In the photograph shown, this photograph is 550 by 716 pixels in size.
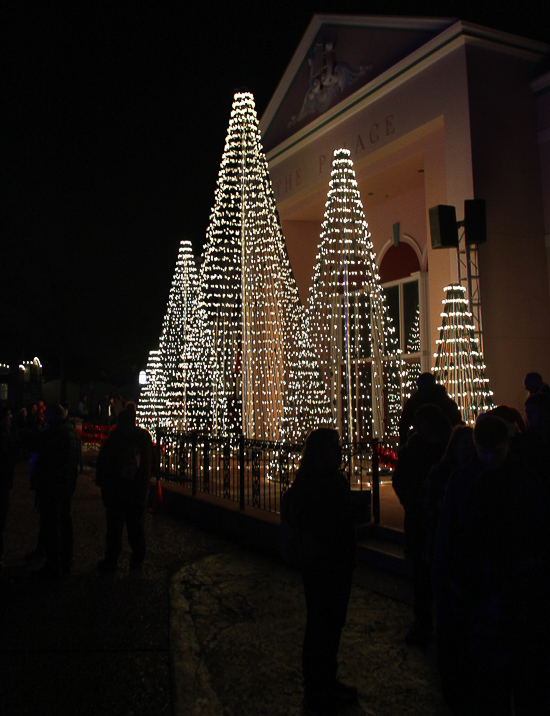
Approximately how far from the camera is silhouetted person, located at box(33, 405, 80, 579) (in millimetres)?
6504

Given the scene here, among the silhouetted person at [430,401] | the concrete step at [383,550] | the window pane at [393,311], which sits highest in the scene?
the window pane at [393,311]

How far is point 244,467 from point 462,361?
4.73 meters

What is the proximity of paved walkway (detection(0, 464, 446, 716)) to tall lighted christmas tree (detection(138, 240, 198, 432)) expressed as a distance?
914 centimetres

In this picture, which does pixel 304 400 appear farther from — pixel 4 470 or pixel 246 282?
pixel 4 470

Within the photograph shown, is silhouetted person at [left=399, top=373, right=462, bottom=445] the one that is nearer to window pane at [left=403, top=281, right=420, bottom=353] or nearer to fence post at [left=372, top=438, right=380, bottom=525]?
fence post at [left=372, top=438, right=380, bottom=525]

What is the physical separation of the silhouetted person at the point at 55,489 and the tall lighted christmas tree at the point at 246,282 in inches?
256

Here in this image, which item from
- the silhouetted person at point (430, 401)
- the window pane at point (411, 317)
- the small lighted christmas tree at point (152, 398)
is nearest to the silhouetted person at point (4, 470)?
the silhouetted person at point (430, 401)

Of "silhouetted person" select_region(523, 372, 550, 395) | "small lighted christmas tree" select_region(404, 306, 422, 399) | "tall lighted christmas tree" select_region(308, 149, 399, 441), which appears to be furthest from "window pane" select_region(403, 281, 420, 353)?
"silhouetted person" select_region(523, 372, 550, 395)

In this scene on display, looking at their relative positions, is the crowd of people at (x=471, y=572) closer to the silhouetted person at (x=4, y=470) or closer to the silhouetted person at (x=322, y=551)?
the silhouetted person at (x=322, y=551)

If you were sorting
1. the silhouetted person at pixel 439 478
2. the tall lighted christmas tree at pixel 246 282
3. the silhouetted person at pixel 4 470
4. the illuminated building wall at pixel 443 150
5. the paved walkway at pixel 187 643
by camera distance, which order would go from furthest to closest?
the tall lighted christmas tree at pixel 246 282, the illuminated building wall at pixel 443 150, the silhouetted person at pixel 4 470, the silhouetted person at pixel 439 478, the paved walkway at pixel 187 643

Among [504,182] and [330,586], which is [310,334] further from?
[330,586]

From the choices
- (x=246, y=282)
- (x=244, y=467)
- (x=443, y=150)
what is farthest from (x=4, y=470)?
(x=443, y=150)

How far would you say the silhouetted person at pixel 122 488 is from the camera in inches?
271

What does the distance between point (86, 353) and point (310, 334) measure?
32867 mm
